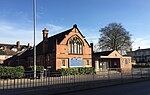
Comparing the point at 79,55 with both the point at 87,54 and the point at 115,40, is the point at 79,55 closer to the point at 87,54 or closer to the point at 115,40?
the point at 87,54

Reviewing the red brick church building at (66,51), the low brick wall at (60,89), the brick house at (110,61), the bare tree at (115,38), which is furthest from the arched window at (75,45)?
the bare tree at (115,38)

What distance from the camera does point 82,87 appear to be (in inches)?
598

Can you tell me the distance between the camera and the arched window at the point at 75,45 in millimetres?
35719

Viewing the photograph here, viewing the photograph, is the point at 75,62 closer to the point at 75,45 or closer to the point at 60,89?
the point at 75,45

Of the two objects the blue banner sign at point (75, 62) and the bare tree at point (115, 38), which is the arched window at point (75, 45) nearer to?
the blue banner sign at point (75, 62)

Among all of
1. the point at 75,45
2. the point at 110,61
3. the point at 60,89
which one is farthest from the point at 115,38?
the point at 60,89

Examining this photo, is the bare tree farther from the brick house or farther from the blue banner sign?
the blue banner sign

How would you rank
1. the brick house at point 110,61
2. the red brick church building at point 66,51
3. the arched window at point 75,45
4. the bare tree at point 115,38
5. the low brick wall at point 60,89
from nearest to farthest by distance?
the low brick wall at point 60,89 < the red brick church building at point 66,51 < the arched window at point 75,45 < the brick house at point 110,61 < the bare tree at point 115,38

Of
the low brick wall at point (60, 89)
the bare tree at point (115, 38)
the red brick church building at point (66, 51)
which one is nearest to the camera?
the low brick wall at point (60, 89)

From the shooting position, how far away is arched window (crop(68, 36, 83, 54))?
3572 centimetres

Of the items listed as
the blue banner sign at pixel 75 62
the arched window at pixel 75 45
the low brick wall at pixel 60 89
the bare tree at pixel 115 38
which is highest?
the bare tree at pixel 115 38

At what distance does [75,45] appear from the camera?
3641cm

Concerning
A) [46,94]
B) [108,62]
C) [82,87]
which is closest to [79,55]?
[108,62]

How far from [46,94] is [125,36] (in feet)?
173
